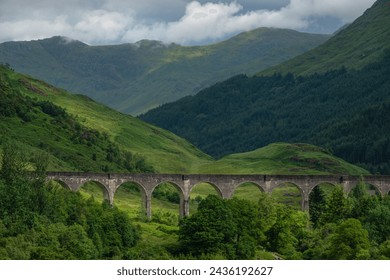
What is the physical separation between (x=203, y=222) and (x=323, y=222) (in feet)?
112

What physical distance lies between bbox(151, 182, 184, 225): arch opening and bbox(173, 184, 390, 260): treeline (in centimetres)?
2453

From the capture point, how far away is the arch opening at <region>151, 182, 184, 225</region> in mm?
141125

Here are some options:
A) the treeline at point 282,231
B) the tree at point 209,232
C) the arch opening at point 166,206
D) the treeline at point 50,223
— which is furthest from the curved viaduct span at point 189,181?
the tree at point 209,232

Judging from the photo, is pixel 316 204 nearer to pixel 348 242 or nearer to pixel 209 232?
pixel 348 242

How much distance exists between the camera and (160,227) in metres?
127

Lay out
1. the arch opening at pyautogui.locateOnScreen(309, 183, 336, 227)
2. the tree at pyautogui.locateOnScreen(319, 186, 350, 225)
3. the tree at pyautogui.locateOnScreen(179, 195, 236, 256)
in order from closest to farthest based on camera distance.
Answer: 1. the tree at pyautogui.locateOnScreen(179, 195, 236, 256)
2. the tree at pyautogui.locateOnScreen(319, 186, 350, 225)
3. the arch opening at pyautogui.locateOnScreen(309, 183, 336, 227)

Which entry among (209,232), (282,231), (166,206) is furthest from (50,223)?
(166,206)

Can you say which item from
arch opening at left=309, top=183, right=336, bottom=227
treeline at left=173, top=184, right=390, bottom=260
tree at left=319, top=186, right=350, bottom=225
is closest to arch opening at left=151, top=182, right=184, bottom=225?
treeline at left=173, top=184, right=390, bottom=260

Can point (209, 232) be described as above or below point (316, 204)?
below

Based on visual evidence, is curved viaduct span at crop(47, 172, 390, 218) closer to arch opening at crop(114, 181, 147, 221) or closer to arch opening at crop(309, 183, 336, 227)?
arch opening at crop(114, 181, 147, 221)

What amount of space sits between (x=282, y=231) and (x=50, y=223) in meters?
38.6

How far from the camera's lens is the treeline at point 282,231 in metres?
98.9

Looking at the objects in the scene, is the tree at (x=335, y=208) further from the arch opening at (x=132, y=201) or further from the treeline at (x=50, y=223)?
the treeline at (x=50, y=223)

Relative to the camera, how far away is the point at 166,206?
181 meters
